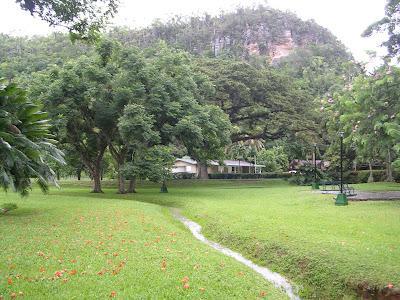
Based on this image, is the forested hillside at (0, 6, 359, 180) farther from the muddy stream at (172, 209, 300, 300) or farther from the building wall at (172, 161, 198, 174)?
the muddy stream at (172, 209, 300, 300)

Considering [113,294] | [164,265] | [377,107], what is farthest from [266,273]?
[377,107]

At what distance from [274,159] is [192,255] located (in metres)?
53.9

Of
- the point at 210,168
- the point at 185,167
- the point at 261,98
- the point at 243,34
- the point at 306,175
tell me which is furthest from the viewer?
the point at 243,34

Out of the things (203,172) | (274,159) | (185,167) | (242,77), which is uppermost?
(242,77)

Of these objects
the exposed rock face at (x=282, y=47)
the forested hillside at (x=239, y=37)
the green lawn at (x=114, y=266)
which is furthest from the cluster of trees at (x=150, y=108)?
the exposed rock face at (x=282, y=47)

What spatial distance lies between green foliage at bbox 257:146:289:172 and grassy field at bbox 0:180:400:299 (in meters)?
46.3

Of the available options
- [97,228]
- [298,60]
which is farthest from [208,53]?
[97,228]

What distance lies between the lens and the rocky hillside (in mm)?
82062

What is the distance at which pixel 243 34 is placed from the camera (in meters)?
97.1

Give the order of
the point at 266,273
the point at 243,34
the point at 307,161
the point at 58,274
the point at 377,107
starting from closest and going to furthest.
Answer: the point at 58,274
the point at 266,273
the point at 377,107
the point at 307,161
the point at 243,34

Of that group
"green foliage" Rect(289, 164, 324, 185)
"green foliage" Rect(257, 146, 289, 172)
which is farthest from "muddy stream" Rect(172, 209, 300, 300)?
"green foliage" Rect(257, 146, 289, 172)

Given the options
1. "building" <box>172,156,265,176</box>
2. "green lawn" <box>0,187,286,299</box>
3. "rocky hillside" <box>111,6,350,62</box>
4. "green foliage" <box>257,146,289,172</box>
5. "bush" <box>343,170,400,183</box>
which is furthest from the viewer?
"rocky hillside" <box>111,6,350,62</box>

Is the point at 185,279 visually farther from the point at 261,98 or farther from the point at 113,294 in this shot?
the point at 261,98

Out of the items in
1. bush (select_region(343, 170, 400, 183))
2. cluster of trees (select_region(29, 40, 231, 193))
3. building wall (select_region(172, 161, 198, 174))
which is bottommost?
bush (select_region(343, 170, 400, 183))
